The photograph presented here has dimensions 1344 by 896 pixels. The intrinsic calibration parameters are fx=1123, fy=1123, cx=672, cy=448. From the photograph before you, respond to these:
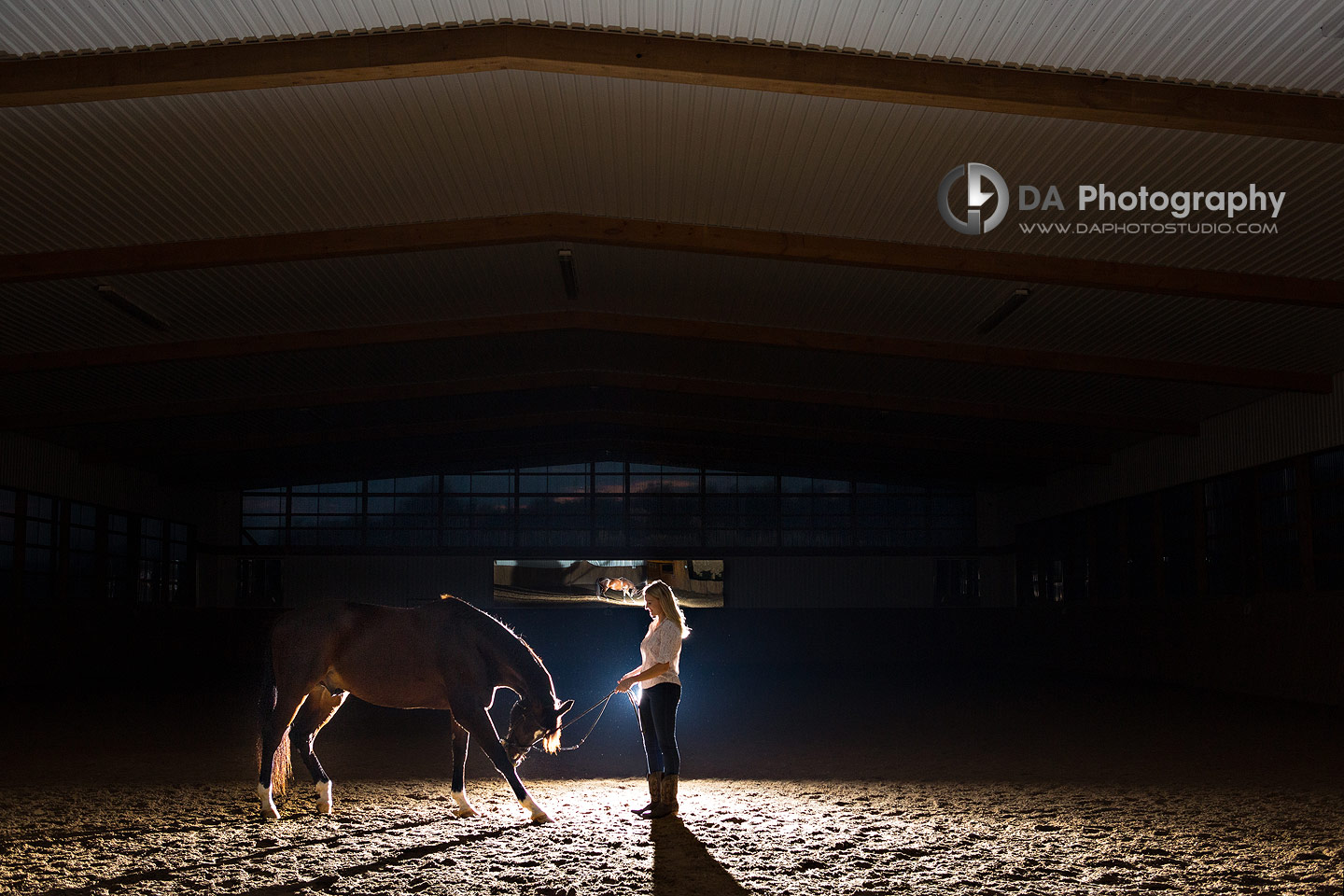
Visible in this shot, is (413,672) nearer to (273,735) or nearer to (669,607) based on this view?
(273,735)

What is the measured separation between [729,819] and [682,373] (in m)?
13.2

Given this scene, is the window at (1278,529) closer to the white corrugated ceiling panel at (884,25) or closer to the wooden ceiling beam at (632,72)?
the wooden ceiling beam at (632,72)

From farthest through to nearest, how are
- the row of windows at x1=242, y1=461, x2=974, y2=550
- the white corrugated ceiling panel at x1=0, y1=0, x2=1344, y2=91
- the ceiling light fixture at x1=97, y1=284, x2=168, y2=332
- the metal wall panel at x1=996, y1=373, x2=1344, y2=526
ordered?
1. the row of windows at x1=242, y1=461, x2=974, y2=550
2. the metal wall panel at x1=996, y1=373, x2=1344, y2=526
3. the ceiling light fixture at x1=97, y1=284, x2=168, y2=332
4. the white corrugated ceiling panel at x1=0, y1=0, x2=1344, y2=91

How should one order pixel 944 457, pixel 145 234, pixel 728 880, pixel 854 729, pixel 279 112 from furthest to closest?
pixel 944 457 → pixel 854 729 → pixel 145 234 → pixel 279 112 → pixel 728 880

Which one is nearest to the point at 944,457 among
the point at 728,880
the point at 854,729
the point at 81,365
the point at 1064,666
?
the point at 1064,666

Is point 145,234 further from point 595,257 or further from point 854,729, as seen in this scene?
point 854,729

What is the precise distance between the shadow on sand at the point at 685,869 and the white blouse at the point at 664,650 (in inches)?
34.2

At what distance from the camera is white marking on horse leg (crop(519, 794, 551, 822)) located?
6.77 meters

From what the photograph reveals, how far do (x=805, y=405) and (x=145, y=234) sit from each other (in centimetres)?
1338

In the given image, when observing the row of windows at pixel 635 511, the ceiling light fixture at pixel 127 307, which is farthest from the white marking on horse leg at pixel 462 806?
the row of windows at pixel 635 511

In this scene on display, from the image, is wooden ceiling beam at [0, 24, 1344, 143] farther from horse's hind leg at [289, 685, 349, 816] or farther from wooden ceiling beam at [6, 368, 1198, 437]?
wooden ceiling beam at [6, 368, 1198, 437]

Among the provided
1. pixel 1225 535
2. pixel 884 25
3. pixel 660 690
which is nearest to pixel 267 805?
pixel 660 690

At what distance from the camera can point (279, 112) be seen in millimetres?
9156

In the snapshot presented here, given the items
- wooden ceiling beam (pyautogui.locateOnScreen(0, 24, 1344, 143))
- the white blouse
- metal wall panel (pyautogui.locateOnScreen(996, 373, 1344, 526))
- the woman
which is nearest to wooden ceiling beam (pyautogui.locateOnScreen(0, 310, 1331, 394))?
metal wall panel (pyautogui.locateOnScreen(996, 373, 1344, 526))
